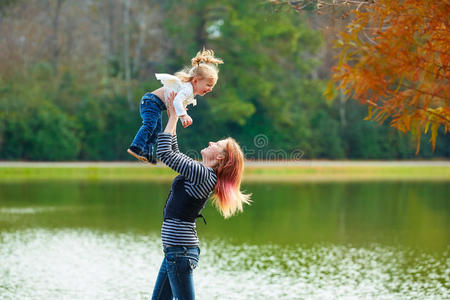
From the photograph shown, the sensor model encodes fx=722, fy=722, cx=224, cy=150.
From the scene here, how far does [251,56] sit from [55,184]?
38.1 feet

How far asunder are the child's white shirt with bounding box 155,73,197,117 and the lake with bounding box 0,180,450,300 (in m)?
3.56

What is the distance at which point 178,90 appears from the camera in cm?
451

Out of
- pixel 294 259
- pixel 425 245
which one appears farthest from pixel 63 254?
pixel 425 245

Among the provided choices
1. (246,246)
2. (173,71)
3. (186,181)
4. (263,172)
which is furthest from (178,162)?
(173,71)

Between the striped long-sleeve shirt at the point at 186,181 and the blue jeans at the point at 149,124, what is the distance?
9.1 inches

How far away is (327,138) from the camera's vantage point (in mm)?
32094

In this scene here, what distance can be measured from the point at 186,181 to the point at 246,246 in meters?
6.90

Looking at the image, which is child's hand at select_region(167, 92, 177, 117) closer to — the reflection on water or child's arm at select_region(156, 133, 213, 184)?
child's arm at select_region(156, 133, 213, 184)

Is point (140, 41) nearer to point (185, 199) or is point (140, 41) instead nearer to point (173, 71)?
point (173, 71)

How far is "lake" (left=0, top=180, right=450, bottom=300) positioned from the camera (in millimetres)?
8008

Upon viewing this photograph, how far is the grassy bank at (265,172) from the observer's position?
23688mm

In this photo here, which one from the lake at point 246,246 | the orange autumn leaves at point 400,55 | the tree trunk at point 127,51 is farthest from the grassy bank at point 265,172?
the orange autumn leaves at point 400,55

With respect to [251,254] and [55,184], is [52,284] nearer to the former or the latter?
[251,254]

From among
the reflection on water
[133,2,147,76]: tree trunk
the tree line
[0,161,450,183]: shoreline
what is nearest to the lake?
the reflection on water
